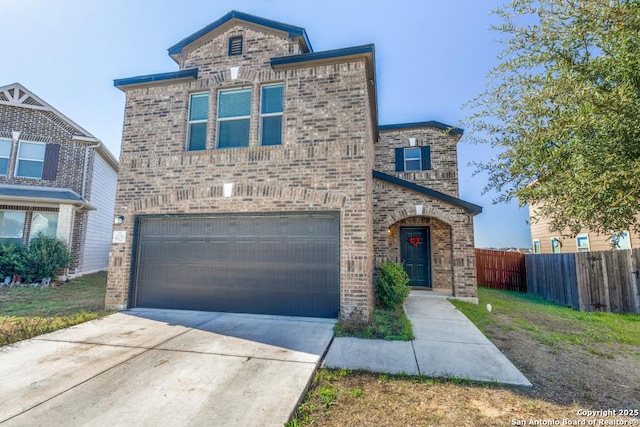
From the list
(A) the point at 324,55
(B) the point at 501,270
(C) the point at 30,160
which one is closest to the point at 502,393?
(A) the point at 324,55

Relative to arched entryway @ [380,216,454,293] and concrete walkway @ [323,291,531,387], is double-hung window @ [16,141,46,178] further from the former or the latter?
concrete walkway @ [323,291,531,387]

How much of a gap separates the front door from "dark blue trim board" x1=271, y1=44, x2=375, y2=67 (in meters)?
6.83

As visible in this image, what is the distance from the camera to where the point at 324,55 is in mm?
7051

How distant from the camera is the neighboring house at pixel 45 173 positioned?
12.7 meters

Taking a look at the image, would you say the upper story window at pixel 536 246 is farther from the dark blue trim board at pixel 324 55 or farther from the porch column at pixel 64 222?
the porch column at pixel 64 222

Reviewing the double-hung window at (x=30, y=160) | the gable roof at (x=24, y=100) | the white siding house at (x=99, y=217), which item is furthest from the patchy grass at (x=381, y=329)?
the double-hung window at (x=30, y=160)

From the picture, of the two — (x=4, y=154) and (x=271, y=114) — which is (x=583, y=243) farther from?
(x=4, y=154)

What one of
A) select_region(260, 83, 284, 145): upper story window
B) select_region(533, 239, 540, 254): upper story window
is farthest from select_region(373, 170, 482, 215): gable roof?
select_region(533, 239, 540, 254): upper story window

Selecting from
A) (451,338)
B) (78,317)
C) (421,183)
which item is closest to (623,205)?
(451,338)

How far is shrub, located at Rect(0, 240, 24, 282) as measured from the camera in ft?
37.4

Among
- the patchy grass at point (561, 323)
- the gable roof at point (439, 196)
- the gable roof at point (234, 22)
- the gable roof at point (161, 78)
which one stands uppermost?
the gable roof at point (234, 22)

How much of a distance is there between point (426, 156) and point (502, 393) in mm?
10015

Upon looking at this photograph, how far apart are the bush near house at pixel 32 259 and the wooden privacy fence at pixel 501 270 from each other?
1800 centimetres

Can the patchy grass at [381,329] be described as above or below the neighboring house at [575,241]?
below
